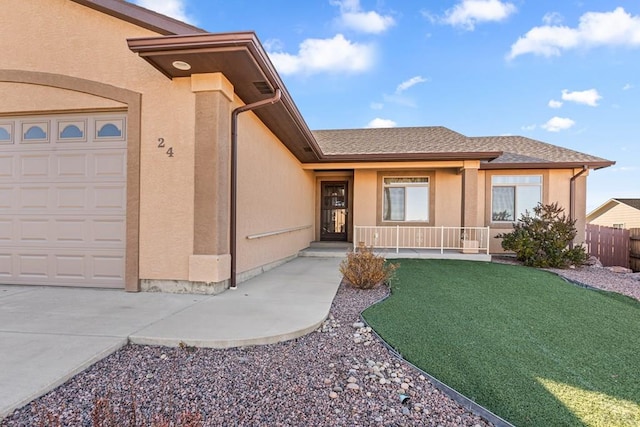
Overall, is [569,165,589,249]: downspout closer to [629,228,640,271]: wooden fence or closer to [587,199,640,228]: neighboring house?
[629,228,640,271]: wooden fence

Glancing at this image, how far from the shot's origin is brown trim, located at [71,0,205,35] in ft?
16.0

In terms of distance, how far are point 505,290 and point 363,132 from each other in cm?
1045

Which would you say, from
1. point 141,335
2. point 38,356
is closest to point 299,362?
point 141,335

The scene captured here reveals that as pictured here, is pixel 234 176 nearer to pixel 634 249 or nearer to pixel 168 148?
pixel 168 148

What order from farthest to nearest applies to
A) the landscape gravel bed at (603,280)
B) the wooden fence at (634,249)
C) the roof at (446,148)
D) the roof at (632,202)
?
the roof at (632,202)
the roof at (446,148)
the wooden fence at (634,249)
the landscape gravel bed at (603,280)

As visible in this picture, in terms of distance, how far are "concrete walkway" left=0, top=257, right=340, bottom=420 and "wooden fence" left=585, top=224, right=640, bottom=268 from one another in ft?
34.7

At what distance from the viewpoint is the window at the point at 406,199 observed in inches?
447

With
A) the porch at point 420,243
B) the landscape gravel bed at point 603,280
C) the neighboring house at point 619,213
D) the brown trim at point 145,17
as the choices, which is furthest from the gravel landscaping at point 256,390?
the neighboring house at point 619,213

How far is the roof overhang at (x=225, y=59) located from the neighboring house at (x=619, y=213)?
83.9 feet

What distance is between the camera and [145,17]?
4.93 meters

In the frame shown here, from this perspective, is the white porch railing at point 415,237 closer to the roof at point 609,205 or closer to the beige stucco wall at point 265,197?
the beige stucco wall at point 265,197

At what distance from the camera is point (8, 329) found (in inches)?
134

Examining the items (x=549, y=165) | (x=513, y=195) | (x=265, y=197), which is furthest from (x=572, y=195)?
(x=265, y=197)

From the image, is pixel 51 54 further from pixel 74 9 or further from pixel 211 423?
pixel 211 423
